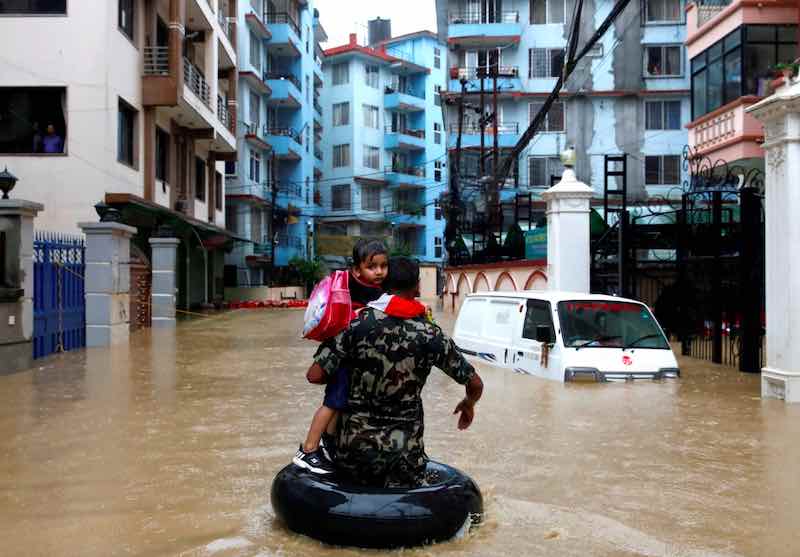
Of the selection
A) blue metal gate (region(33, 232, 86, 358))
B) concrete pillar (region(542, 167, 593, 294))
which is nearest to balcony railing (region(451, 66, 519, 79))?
concrete pillar (region(542, 167, 593, 294))

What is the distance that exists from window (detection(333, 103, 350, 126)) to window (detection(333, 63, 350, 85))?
1786 millimetres

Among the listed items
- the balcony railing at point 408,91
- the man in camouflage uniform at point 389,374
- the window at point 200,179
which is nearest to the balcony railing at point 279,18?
the balcony railing at point 408,91

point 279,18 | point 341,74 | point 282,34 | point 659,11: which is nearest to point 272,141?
point 282,34

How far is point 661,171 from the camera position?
1613 inches

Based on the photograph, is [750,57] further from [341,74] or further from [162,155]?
[341,74]

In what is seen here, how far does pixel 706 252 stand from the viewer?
15.4 meters

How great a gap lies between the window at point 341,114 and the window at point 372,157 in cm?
264

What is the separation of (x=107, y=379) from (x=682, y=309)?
33.7 feet

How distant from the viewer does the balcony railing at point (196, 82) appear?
2605 cm

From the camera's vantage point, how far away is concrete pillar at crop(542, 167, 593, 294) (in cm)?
1645

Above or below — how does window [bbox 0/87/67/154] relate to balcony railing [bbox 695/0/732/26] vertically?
below

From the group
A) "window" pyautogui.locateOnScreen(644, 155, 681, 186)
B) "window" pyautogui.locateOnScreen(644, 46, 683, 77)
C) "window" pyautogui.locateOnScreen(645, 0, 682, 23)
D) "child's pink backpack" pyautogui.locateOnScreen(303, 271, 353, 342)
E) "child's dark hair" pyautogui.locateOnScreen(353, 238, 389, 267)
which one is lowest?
"child's pink backpack" pyautogui.locateOnScreen(303, 271, 353, 342)

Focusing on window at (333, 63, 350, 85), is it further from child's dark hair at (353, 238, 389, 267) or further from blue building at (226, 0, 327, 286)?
child's dark hair at (353, 238, 389, 267)

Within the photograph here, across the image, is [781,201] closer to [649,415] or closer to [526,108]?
[649,415]
